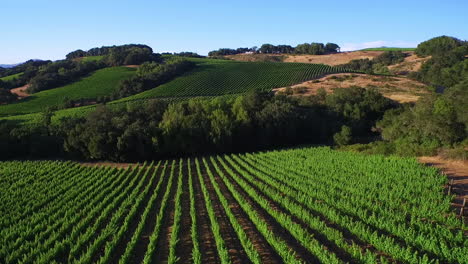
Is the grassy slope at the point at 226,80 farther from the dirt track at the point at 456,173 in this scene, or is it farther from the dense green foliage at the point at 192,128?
the dirt track at the point at 456,173

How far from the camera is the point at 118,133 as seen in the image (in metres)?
42.3

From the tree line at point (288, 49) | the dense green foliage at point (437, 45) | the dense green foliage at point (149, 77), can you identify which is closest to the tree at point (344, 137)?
the dense green foliage at point (149, 77)

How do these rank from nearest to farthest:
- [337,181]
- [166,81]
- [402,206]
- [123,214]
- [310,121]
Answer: [402,206] < [123,214] < [337,181] < [310,121] < [166,81]

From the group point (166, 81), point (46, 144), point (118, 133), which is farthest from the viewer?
point (166, 81)

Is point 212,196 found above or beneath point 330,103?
beneath

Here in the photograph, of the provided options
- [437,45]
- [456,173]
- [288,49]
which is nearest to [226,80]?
[456,173]

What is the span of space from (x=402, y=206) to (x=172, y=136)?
3321 centimetres

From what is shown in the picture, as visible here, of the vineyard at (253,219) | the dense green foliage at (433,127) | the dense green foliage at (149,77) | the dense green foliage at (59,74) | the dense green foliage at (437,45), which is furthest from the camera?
the dense green foliage at (437,45)

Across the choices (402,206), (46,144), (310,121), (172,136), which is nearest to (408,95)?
(310,121)

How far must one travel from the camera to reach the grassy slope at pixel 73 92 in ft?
219

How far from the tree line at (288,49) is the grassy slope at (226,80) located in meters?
55.1

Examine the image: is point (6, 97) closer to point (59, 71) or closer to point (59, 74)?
point (59, 74)

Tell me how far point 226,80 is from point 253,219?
73.2 m

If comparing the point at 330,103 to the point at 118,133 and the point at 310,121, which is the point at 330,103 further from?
the point at 118,133
